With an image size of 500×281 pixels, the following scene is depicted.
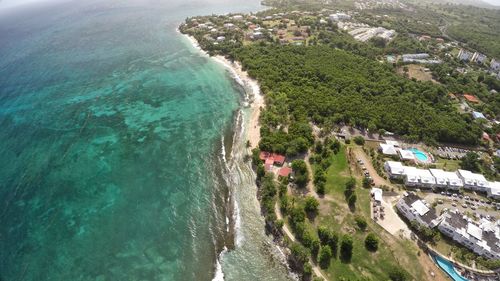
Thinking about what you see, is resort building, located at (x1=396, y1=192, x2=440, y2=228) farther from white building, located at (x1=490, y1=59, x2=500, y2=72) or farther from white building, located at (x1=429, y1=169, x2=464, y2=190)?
white building, located at (x1=490, y1=59, x2=500, y2=72)

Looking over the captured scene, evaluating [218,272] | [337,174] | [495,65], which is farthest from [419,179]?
[495,65]

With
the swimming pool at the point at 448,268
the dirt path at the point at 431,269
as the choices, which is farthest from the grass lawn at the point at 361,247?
the swimming pool at the point at 448,268

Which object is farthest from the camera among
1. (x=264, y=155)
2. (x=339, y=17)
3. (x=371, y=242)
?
(x=339, y=17)

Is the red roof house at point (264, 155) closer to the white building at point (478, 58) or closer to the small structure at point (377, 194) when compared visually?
the small structure at point (377, 194)

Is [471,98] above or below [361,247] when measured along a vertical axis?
below

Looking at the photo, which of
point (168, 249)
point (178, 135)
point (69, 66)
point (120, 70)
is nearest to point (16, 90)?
point (69, 66)

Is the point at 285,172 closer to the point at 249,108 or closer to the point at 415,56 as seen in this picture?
the point at 249,108

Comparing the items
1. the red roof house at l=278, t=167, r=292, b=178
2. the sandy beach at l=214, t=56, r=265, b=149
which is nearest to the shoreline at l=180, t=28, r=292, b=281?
the sandy beach at l=214, t=56, r=265, b=149
